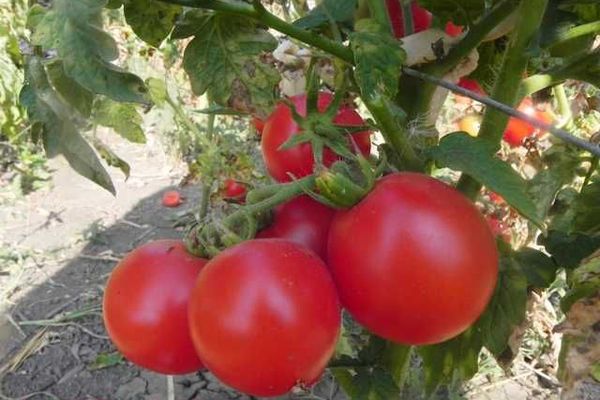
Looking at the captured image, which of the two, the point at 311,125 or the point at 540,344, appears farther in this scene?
the point at 540,344

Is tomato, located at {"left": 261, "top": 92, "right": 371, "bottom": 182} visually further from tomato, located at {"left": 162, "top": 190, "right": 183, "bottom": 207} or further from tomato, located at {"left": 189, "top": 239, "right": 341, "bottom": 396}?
tomato, located at {"left": 162, "top": 190, "right": 183, "bottom": 207}

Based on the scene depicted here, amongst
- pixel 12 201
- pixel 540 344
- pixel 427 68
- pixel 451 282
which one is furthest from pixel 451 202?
pixel 12 201

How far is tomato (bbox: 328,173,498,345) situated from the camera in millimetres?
588

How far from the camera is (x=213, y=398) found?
5.81 feet

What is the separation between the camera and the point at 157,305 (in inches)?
26.1

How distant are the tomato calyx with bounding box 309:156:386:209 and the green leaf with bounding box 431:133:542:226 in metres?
0.06

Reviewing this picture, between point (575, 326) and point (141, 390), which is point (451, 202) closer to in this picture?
point (575, 326)

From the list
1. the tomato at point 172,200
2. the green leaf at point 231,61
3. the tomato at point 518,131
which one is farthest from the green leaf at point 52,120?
the tomato at point 172,200

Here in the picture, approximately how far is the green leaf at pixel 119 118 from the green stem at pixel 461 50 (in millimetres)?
343

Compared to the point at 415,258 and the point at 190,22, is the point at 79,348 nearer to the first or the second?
the point at 190,22

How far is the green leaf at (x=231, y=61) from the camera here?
2.36 feet

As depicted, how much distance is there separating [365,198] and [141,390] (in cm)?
135

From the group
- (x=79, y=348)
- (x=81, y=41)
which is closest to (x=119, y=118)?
(x=81, y=41)

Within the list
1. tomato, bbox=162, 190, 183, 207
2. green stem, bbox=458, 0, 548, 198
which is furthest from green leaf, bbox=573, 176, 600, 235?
tomato, bbox=162, 190, 183, 207
